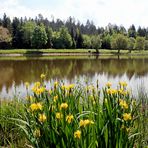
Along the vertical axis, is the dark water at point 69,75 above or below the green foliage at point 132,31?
below

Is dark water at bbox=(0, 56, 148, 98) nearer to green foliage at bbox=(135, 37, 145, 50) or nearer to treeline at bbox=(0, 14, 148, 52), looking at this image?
treeline at bbox=(0, 14, 148, 52)

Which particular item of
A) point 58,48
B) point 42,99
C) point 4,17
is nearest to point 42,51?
point 58,48

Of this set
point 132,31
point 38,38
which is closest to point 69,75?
point 38,38

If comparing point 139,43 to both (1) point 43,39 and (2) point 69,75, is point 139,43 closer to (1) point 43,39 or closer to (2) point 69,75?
(1) point 43,39

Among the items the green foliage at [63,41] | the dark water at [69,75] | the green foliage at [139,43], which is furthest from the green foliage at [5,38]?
the green foliage at [139,43]

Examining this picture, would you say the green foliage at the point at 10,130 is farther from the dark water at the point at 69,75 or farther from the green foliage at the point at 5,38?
the green foliage at the point at 5,38

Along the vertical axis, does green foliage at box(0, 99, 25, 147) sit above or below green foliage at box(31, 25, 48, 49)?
below

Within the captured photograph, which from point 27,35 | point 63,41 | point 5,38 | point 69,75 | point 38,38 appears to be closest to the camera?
point 69,75

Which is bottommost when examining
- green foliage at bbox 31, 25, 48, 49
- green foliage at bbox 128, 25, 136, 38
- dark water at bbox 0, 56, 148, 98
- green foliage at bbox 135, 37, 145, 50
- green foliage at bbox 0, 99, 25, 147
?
dark water at bbox 0, 56, 148, 98

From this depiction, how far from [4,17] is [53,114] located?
71931 millimetres

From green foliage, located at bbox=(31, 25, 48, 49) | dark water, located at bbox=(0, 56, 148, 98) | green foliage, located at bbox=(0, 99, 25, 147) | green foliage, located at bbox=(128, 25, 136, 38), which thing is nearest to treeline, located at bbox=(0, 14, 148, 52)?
green foliage, located at bbox=(31, 25, 48, 49)

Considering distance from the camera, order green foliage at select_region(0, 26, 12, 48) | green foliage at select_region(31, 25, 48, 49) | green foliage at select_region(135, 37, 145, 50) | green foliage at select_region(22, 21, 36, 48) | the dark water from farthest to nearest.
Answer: green foliage at select_region(135, 37, 145, 50) < green foliage at select_region(22, 21, 36, 48) < green foliage at select_region(31, 25, 48, 49) < green foliage at select_region(0, 26, 12, 48) < the dark water

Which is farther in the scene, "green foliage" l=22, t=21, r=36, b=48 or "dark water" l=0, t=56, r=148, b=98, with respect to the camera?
"green foliage" l=22, t=21, r=36, b=48

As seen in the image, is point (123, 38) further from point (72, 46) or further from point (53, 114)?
point (53, 114)
